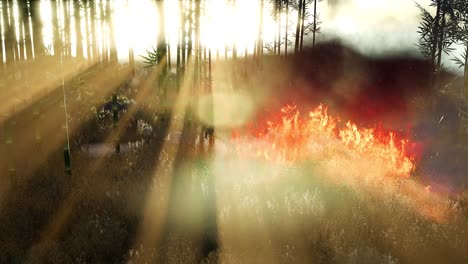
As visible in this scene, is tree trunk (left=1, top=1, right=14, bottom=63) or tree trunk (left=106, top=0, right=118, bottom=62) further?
tree trunk (left=106, top=0, right=118, bottom=62)

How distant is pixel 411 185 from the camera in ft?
32.1

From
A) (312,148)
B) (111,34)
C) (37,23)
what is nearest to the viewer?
(312,148)

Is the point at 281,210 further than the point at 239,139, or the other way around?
the point at 239,139

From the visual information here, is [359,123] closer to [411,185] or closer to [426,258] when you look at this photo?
[411,185]

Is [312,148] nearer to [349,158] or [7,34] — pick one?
[349,158]

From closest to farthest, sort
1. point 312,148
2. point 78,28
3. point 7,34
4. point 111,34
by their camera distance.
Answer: point 312,148, point 7,34, point 78,28, point 111,34

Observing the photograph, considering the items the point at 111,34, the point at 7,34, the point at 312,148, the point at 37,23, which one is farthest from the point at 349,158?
the point at 111,34

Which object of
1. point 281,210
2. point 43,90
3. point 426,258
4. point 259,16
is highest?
point 259,16

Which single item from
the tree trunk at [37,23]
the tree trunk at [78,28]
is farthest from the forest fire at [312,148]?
the tree trunk at [78,28]

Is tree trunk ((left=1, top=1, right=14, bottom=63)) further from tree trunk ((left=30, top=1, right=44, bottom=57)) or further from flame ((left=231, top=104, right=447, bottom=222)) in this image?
flame ((left=231, top=104, right=447, bottom=222))

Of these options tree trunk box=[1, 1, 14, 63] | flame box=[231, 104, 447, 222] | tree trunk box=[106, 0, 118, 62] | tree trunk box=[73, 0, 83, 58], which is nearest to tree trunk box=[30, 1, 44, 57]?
tree trunk box=[1, 1, 14, 63]

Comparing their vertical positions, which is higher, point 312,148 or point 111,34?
point 111,34

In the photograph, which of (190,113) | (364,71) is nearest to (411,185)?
(190,113)

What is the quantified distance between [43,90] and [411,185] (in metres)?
16.4
